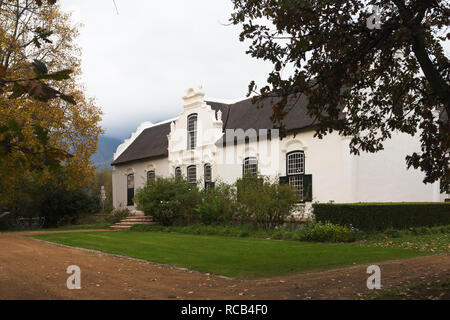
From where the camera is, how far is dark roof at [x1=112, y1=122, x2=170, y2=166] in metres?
32.1

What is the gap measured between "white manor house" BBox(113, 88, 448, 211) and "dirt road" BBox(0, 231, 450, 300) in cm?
540

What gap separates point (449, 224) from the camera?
17953 mm

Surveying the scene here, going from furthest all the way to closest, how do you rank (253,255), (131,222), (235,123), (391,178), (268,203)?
1. (235,123)
2. (131,222)
3. (391,178)
4. (268,203)
5. (253,255)

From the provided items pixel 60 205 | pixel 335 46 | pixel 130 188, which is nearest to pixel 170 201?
pixel 60 205

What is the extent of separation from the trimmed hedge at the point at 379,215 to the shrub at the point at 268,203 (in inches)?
61.3

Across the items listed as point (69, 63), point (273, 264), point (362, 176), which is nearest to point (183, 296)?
A: point (273, 264)

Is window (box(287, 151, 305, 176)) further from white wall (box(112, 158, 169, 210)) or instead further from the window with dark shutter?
white wall (box(112, 158, 169, 210))

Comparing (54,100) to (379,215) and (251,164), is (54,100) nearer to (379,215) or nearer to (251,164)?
(251,164)

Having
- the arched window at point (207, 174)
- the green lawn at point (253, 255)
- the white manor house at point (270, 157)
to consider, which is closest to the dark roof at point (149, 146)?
the white manor house at point (270, 157)

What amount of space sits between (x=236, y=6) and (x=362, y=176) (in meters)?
13.0

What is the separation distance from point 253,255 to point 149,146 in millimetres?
23967

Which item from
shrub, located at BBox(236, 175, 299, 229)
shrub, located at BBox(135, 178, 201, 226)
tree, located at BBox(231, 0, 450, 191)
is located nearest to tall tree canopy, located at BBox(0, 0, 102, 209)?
shrub, located at BBox(135, 178, 201, 226)

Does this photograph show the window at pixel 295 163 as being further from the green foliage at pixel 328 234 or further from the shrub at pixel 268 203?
the green foliage at pixel 328 234

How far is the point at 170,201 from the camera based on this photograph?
23469 millimetres
